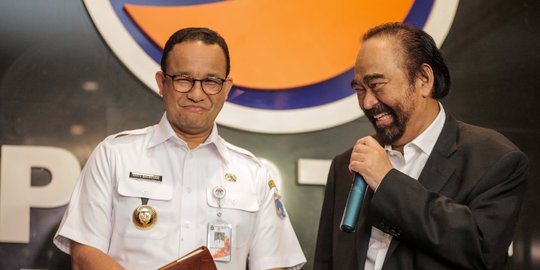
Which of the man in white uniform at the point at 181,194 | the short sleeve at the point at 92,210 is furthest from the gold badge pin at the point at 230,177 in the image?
the short sleeve at the point at 92,210

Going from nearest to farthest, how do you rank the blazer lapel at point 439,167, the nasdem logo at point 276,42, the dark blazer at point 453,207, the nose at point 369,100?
the dark blazer at point 453,207 < the blazer lapel at point 439,167 < the nose at point 369,100 < the nasdem logo at point 276,42

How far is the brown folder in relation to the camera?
2014 millimetres

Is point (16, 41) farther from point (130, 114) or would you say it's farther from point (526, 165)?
point (526, 165)

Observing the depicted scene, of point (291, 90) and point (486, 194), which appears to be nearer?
point (486, 194)

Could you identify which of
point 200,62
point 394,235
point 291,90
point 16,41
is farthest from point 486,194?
point 16,41

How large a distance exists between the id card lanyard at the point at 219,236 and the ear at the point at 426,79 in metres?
0.82

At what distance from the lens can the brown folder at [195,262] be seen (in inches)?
79.3

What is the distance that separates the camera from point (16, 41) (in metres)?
3.06

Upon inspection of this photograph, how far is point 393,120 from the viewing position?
2314mm

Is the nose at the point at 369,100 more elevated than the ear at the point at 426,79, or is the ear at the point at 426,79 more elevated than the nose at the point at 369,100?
the ear at the point at 426,79

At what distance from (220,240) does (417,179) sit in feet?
2.41

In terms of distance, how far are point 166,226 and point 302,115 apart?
3.40 ft

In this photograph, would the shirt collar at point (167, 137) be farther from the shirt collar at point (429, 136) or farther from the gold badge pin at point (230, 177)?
the shirt collar at point (429, 136)

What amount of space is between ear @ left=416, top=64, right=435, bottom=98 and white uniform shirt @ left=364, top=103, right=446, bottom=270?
9cm
